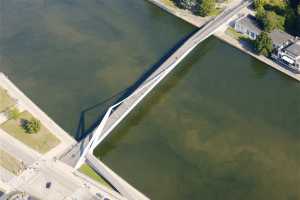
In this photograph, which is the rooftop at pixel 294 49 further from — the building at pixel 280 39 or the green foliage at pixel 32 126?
the green foliage at pixel 32 126

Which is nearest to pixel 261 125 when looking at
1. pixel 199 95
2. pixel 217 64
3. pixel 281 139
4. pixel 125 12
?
pixel 281 139

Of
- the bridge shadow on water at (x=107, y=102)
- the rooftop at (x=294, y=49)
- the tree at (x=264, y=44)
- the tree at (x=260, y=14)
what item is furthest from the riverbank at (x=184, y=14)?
the rooftop at (x=294, y=49)

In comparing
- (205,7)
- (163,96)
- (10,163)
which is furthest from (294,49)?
(10,163)

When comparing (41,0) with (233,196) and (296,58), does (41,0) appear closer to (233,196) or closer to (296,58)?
(296,58)

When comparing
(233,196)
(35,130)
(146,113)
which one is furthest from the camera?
(146,113)

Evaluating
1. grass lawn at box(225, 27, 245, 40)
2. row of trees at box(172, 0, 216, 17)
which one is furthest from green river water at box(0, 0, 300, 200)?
row of trees at box(172, 0, 216, 17)

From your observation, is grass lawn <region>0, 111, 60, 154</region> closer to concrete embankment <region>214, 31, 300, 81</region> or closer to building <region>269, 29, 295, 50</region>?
concrete embankment <region>214, 31, 300, 81</region>
